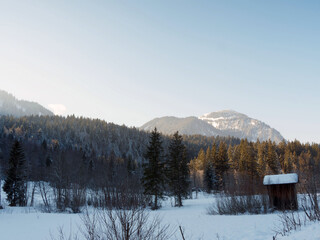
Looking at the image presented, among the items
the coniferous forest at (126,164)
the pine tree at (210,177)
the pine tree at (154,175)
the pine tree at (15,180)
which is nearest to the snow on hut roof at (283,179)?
the coniferous forest at (126,164)

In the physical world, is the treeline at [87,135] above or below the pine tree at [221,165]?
above

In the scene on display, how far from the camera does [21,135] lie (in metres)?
113

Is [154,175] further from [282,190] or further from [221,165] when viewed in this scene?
[221,165]

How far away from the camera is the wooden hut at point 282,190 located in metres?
26.6

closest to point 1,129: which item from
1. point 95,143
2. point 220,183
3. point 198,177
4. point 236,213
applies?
point 95,143

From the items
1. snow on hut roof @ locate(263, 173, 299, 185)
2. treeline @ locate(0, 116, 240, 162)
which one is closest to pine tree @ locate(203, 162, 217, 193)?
snow on hut roof @ locate(263, 173, 299, 185)

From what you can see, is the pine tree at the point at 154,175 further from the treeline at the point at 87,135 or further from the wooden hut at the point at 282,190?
the treeline at the point at 87,135

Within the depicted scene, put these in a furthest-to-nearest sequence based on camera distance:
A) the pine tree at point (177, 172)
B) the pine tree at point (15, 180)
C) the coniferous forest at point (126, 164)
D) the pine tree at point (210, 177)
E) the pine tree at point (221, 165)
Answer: the pine tree at point (221, 165) < the pine tree at point (210, 177) < the pine tree at point (177, 172) < the pine tree at point (15, 180) < the coniferous forest at point (126, 164)

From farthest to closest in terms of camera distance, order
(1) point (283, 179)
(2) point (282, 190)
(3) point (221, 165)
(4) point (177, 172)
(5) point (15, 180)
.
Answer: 1. (3) point (221, 165)
2. (4) point (177, 172)
3. (5) point (15, 180)
4. (1) point (283, 179)
5. (2) point (282, 190)

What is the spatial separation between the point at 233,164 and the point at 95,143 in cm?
8574

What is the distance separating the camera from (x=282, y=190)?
27.5m

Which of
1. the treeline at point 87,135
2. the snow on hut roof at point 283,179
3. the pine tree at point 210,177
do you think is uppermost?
the treeline at point 87,135

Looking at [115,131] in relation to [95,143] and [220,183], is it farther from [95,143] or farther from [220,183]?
[220,183]

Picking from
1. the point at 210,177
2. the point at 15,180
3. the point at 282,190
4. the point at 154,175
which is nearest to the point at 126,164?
the point at 210,177
